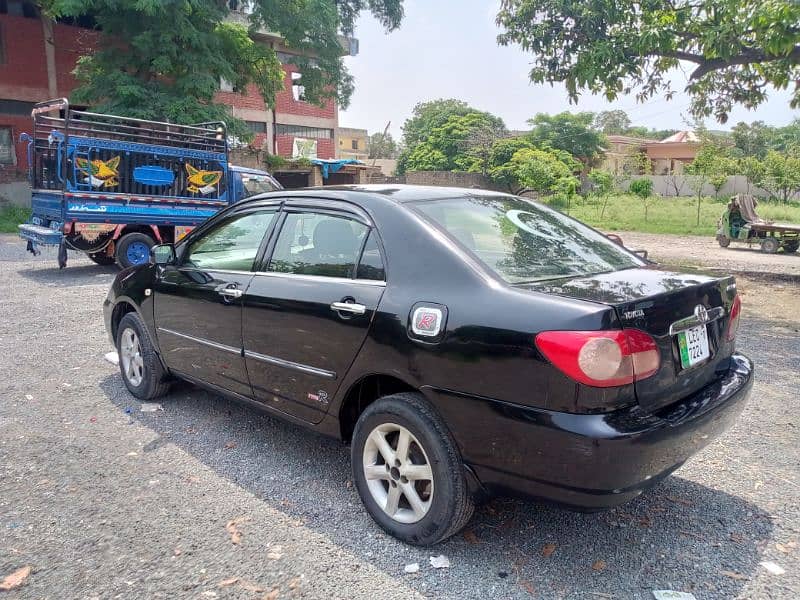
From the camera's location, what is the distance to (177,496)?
3328mm

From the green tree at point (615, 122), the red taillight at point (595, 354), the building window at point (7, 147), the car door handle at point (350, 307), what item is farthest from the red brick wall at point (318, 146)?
the green tree at point (615, 122)

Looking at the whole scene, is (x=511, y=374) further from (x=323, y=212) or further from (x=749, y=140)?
(x=749, y=140)

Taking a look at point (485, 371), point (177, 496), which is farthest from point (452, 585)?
point (177, 496)

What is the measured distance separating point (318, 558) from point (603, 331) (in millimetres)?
1579

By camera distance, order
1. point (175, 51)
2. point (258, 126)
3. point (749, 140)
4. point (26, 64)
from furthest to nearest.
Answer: point (749, 140), point (258, 126), point (26, 64), point (175, 51)

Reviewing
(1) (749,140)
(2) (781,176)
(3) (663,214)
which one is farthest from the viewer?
(1) (749,140)

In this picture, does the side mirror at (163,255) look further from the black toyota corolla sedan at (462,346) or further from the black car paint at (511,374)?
the black car paint at (511,374)

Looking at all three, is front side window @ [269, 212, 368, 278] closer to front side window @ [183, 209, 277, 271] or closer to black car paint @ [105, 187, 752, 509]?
black car paint @ [105, 187, 752, 509]

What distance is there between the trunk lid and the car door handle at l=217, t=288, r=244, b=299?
1.75 meters

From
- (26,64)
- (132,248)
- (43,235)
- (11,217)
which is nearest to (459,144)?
(26,64)

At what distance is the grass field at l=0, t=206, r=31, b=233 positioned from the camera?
61.2 feet

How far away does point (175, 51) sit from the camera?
18.7m

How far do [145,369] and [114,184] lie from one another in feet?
24.2

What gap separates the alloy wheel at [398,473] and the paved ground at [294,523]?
173 mm
